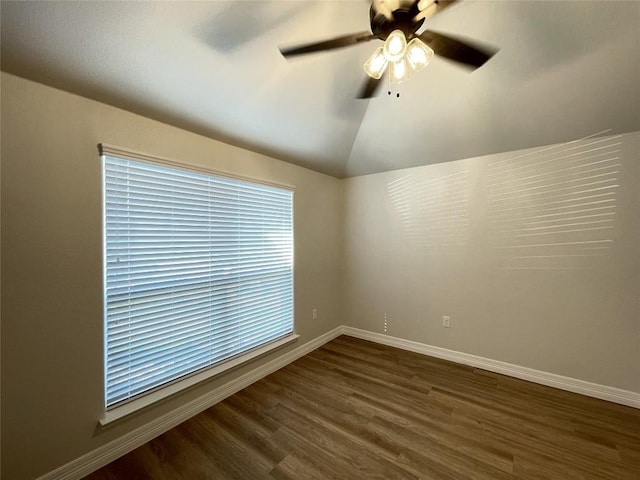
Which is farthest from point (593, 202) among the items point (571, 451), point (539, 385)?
point (571, 451)

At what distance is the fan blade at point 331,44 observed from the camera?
3.97ft

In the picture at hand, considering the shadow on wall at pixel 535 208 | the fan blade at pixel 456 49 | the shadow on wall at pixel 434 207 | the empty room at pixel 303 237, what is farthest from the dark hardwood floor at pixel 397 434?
the fan blade at pixel 456 49

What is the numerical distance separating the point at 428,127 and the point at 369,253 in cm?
161

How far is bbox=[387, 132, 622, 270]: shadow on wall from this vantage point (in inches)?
82.7

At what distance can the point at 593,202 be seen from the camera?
6.96 ft

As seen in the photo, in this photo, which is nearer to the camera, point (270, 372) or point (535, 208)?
point (535, 208)

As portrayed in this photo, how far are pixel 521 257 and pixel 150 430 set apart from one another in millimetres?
3356

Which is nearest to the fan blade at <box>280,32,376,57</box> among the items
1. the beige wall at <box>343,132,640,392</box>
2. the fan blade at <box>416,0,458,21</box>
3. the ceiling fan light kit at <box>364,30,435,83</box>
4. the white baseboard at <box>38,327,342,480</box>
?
the ceiling fan light kit at <box>364,30,435,83</box>

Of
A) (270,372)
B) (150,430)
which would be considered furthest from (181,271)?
(270,372)

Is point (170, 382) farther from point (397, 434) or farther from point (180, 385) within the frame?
point (397, 434)

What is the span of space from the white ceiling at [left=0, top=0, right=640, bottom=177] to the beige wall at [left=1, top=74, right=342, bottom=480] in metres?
0.19

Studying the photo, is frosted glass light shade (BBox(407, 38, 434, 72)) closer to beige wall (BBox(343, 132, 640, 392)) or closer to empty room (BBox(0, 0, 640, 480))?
empty room (BBox(0, 0, 640, 480))

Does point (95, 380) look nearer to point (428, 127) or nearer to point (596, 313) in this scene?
point (428, 127)

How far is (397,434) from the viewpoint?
1.73 metres
